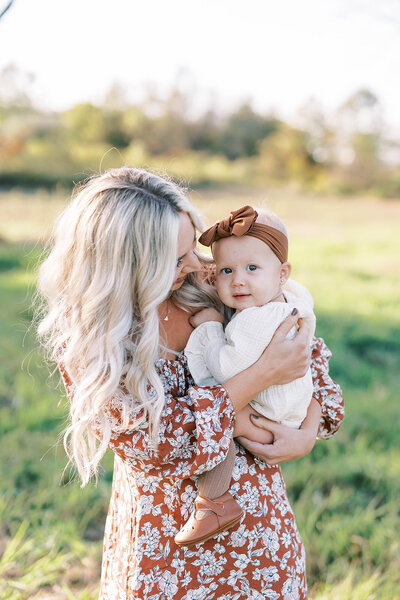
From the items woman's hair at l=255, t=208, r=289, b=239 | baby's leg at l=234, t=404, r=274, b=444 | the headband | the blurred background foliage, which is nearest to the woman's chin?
the headband

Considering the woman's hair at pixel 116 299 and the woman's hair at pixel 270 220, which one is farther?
the woman's hair at pixel 270 220

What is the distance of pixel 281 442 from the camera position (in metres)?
1.50

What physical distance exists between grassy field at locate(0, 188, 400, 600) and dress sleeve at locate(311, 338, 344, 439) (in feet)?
1.57

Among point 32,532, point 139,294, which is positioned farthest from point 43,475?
point 139,294

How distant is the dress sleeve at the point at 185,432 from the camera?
135 cm

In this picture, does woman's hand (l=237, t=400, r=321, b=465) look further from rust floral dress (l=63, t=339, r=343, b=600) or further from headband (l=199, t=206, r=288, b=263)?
headband (l=199, t=206, r=288, b=263)

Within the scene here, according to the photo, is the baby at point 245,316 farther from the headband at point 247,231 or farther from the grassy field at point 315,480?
the grassy field at point 315,480

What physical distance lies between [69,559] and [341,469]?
1.52 meters

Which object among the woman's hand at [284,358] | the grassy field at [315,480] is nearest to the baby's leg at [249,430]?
the woman's hand at [284,358]

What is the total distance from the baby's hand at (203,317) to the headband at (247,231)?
0.58 ft

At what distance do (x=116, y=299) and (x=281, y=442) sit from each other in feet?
1.77

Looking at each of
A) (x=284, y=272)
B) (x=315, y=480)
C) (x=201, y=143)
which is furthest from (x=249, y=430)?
(x=201, y=143)

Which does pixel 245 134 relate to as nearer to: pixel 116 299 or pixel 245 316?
pixel 245 316

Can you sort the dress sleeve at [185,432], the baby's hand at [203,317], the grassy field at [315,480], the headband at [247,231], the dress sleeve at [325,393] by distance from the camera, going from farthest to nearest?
the grassy field at [315,480]
the dress sleeve at [325,393]
the baby's hand at [203,317]
the headband at [247,231]
the dress sleeve at [185,432]
